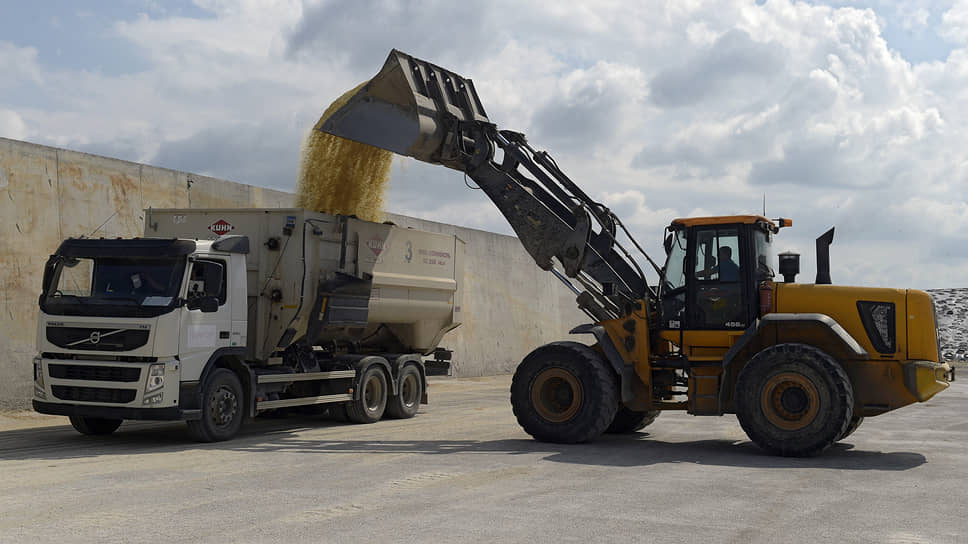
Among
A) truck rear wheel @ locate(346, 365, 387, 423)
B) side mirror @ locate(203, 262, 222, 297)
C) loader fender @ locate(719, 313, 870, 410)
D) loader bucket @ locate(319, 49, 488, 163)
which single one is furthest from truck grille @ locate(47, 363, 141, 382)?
loader fender @ locate(719, 313, 870, 410)

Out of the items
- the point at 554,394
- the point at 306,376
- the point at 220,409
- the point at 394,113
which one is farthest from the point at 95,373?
the point at 554,394

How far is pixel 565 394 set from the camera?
12.9 metres

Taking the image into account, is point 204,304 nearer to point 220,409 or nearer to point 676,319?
point 220,409

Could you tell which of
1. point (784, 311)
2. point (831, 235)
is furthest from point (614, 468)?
point (831, 235)

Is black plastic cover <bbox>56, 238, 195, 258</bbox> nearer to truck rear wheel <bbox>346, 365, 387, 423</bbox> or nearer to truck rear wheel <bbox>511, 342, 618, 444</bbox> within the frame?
truck rear wheel <bbox>346, 365, 387, 423</bbox>

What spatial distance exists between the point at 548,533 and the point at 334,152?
9.65 metres

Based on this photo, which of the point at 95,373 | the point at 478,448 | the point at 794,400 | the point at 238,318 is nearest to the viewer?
the point at 794,400

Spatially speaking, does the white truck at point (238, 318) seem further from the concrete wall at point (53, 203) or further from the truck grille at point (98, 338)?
the concrete wall at point (53, 203)

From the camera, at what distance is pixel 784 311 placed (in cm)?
1218

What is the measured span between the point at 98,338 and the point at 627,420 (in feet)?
24.0

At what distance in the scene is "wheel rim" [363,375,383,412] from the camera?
52.9 feet

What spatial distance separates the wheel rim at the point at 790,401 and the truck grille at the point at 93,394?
25.0 ft

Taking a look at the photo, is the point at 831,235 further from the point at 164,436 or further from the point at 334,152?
the point at 164,436

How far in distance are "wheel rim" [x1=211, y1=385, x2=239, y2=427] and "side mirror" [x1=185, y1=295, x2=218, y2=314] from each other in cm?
116
